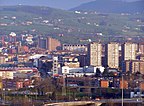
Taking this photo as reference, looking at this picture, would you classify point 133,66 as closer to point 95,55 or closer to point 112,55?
point 112,55

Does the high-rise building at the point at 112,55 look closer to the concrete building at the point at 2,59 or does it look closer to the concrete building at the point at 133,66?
the concrete building at the point at 133,66

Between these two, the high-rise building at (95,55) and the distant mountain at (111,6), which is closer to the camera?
the high-rise building at (95,55)

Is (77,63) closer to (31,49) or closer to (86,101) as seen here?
(31,49)

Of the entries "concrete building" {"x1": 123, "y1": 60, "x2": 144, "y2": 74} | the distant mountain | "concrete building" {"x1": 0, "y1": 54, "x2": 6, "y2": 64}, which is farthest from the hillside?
"concrete building" {"x1": 123, "y1": 60, "x2": 144, "y2": 74}

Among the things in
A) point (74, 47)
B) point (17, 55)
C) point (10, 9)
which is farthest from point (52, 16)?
point (17, 55)

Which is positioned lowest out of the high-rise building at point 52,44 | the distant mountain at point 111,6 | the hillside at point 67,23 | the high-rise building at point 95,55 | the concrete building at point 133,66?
the concrete building at point 133,66

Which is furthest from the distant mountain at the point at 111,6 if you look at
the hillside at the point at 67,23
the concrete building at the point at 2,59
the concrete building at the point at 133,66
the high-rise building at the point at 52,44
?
the concrete building at the point at 133,66

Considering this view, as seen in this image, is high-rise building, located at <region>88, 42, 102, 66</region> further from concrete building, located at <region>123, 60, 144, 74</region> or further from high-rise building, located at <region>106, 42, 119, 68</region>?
concrete building, located at <region>123, 60, 144, 74</region>
